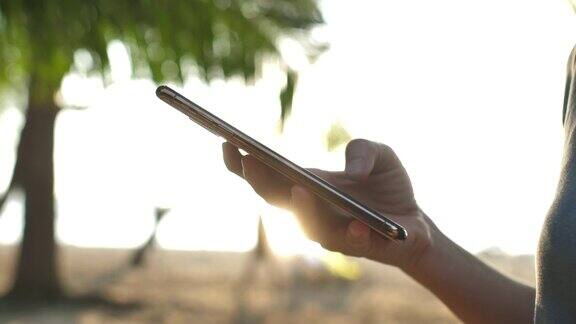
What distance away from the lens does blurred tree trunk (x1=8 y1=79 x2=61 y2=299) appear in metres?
11.0

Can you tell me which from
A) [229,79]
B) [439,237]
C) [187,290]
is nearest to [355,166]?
[439,237]

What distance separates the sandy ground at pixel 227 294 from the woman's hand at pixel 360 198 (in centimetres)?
706

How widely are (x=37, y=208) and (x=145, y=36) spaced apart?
22.1ft

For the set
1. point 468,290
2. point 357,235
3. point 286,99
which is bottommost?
point 286,99

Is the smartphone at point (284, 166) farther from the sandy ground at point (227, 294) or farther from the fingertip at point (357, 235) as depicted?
the sandy ground at point (227, 294)

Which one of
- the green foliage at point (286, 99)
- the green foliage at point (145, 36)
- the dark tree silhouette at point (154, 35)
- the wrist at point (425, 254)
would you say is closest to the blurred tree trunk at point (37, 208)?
the dark tree silhouette at point (154, 35)

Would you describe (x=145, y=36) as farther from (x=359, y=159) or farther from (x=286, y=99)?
(x=359, y=159)

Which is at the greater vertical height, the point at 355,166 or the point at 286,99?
the point at 355,166

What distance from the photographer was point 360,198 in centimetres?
113

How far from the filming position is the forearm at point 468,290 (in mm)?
1156

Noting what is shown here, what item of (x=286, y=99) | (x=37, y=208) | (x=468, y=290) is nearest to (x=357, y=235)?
(x=468, y=290)

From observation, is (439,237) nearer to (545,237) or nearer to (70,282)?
(545,237)

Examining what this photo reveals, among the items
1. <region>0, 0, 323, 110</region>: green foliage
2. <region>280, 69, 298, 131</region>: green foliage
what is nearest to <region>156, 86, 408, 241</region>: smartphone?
<region>0, 0, 323, 110</region>: green foliage

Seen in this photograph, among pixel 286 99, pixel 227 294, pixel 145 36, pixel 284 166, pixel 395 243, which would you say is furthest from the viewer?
pixel 227 294
